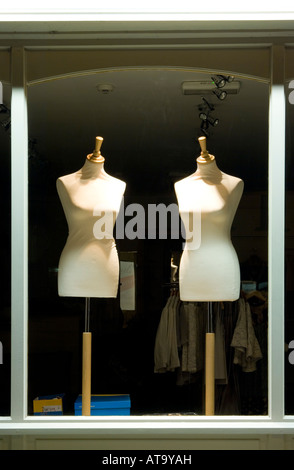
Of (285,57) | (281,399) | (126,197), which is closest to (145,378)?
(281,399)

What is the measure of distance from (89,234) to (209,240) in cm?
58

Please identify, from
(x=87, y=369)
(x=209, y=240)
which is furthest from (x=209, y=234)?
(x=87, y=369)

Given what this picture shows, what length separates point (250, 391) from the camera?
113 inches

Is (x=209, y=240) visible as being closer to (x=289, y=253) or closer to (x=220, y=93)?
(x=289, y=253)

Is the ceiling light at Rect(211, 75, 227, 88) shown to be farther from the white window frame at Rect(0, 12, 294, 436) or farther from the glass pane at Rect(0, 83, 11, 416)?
the glass pane at Rect(0, 83, 11, 416)

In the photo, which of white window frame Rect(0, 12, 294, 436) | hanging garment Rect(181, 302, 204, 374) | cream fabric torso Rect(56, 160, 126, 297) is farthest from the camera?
hanging garment Rect(181, 302, 204, 374)

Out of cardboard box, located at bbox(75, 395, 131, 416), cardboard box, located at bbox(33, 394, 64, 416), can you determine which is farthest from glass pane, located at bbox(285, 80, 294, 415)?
cardboard box, located at bbox(33, 394, 64, 416)

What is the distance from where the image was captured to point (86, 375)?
9.40 feet

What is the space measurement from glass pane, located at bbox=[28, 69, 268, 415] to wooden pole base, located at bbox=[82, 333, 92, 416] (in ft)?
0.15

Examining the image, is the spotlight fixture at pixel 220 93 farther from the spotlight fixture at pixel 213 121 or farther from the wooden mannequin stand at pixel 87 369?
the wooden mannequin stand at pixel 87 369

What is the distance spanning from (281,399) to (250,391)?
202 millimetres

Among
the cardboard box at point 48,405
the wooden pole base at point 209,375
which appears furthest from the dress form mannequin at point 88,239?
the wooden pole base at point 209,375

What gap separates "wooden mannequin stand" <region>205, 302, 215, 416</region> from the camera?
2812mm
